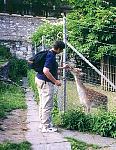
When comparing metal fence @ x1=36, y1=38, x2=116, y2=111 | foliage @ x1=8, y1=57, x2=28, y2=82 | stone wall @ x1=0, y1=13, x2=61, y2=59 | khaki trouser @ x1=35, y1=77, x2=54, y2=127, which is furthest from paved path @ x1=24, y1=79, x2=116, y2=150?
stone wall @ x1=0, y1=13, x2=61, y2=59

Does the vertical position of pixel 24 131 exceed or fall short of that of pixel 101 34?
it falls short

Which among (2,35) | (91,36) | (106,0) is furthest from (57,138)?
(2,35)

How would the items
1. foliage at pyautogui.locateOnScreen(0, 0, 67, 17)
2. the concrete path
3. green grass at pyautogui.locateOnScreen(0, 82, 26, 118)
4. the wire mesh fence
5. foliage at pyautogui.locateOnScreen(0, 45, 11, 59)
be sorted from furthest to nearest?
foliage at pyautogui.locateOnScreen(0, 0, 67, 17), foliage at pyautogui.locateOnScreen(0, 45, 11, 59), green grass at pyautogui.locateOnScreen(0, 82, 26, 118), the wire mesh fence, the concrete path

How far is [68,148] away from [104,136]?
1215mm

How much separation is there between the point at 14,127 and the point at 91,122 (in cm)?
147

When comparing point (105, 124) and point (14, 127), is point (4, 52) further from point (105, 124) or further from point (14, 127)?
point (105, 124)

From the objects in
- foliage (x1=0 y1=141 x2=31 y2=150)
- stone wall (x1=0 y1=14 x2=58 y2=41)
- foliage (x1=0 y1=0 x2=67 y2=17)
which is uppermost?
foliage (x1=0 y1=0 x2=67 y2=17)

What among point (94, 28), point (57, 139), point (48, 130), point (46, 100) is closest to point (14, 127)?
point (48, 130)

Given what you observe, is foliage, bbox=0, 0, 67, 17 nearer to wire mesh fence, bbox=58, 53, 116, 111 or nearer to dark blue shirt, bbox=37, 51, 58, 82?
wire mesh fence, bbox=58, 53, 116, 111

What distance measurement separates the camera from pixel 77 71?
8.69m

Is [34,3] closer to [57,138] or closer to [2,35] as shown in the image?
[2,35]

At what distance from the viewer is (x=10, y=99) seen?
38.8ft

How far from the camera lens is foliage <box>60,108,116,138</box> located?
7.81 meters

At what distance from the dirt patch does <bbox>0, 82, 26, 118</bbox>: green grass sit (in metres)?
0.24
